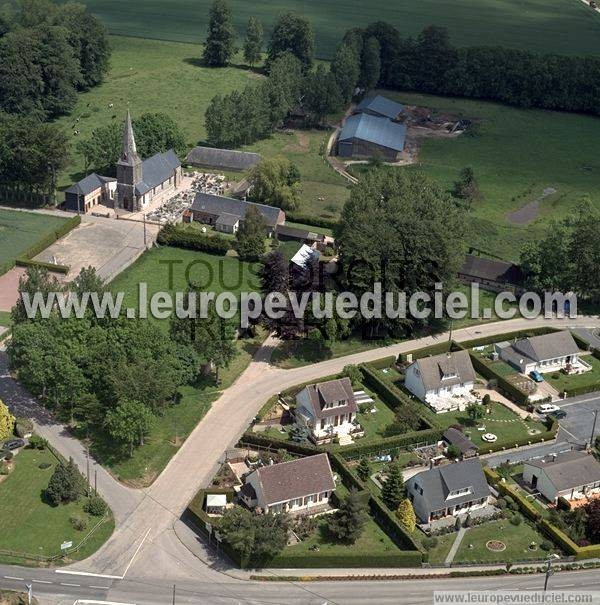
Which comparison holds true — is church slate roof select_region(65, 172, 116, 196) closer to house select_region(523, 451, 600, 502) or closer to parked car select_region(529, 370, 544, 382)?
parked car select_region(529, 370, 544, 382)

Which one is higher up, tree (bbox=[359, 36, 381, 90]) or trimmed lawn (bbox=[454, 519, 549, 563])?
tree (bbox=[359, 36, 381, 90])

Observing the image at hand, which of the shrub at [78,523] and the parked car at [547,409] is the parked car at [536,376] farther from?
the shrub at [78,523]

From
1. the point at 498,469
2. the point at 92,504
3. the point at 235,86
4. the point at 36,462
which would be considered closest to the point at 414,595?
the point at 498,469

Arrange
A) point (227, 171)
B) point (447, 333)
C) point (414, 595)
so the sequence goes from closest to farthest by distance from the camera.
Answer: point (414, 595) < point (447, 333) < point (227, 171)

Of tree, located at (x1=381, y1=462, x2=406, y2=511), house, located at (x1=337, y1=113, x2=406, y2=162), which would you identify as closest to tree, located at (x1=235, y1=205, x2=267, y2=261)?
house, located at (x1=337, y1=113, x2=406, y2=162)

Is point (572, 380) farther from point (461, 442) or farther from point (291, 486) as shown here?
point (291, 486)

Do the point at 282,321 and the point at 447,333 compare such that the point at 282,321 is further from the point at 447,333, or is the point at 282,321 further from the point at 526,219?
the point at 526,219

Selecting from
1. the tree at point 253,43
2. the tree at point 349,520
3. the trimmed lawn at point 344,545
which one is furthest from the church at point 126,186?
the tree at point 349,520
